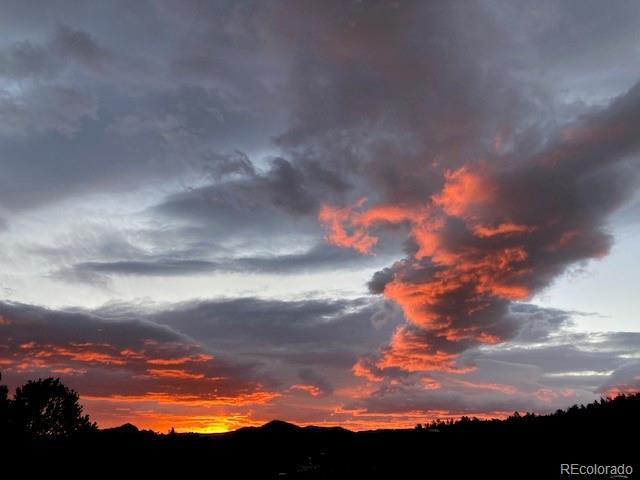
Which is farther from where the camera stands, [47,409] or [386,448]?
[47,409]

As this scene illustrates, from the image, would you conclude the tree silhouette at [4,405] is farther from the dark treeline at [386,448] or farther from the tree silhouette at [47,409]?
the dark treeline at [386,448]

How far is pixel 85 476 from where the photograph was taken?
88.3 ft

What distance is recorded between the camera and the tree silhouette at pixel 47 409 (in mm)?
70562

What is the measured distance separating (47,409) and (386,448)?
66.8 m

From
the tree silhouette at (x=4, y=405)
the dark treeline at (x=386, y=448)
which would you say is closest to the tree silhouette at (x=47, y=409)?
the tree silhouette at (x=4, y=405)

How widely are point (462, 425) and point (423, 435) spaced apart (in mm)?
2933

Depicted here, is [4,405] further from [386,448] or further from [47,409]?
[386,448]

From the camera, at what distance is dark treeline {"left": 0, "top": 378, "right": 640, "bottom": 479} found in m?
20.7

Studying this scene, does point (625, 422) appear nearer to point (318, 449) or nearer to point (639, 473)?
point (639, 473)

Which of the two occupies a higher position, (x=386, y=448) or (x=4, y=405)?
(x=4, y=405)

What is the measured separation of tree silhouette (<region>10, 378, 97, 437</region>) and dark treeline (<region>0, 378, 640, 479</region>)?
41.8 meters

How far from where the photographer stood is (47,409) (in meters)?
74.4

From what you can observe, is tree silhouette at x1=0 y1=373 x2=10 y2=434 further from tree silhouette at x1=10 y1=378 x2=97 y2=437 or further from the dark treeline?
the dark treeline

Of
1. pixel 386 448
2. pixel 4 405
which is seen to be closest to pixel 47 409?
pixel 4 405
